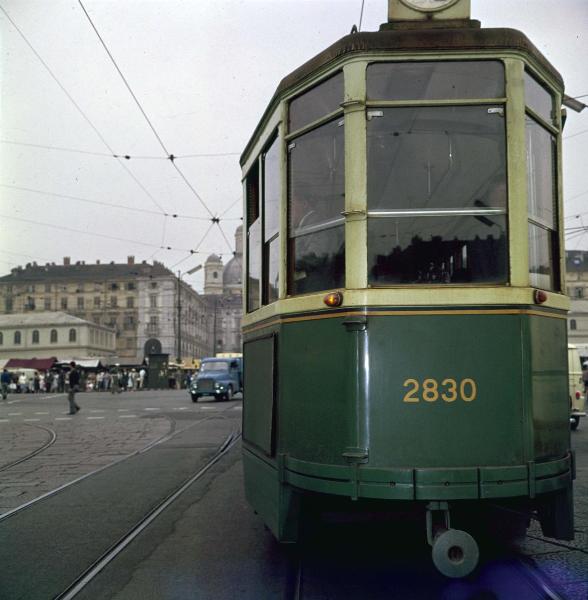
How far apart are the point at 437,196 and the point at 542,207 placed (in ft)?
2.43

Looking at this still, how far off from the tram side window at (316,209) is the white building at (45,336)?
8313 cm

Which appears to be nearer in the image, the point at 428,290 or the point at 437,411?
the point at 437,411

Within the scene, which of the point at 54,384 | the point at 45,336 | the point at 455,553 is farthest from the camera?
the point at 45,336

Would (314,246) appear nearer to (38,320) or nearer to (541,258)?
(541,258)

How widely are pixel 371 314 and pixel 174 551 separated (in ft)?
8.35

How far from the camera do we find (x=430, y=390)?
397cm

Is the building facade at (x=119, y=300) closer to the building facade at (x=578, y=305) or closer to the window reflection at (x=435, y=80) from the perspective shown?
the building facade at (x=578, y=305)

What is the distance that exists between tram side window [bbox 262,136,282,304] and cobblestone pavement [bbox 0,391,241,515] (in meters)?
3.90

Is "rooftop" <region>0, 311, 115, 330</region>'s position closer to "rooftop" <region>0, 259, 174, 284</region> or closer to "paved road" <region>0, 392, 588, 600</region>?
"rooftop" <region>0, 259, 174, 284</region>

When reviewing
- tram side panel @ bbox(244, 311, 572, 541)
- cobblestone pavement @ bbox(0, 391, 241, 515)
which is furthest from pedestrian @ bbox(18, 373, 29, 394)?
tram side panel @ bbox(244, 311, 572, 541)

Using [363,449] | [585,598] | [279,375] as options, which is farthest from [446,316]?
[585,598]

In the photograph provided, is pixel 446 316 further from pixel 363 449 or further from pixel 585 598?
pixel 585 598

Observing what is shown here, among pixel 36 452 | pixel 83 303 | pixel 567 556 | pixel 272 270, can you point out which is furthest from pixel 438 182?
pixel 83 303

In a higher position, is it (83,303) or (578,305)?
(83,303)
